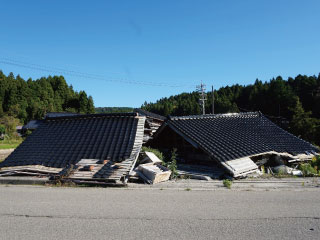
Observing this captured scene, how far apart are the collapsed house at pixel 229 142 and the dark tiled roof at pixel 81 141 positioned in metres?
2.00

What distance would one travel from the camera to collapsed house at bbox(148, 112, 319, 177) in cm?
858

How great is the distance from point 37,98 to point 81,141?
255 ft

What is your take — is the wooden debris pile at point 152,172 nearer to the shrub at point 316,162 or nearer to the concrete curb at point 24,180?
the concrete curb at point 24,180

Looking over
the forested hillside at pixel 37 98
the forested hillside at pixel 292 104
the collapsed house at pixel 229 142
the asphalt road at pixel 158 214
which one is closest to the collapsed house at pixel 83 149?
the asphalt road at pixel 158 214

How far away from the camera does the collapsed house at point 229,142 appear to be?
8.58 metres

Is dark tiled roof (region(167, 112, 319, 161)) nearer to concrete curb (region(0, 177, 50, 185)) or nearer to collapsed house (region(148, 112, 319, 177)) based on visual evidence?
collapsed house (region(148, 112, 319, 177))

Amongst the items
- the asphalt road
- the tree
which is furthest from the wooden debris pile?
the tree

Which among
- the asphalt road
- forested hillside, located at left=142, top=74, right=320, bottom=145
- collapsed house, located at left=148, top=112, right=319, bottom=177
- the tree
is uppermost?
forested hillside, located at left=142, top=74, right=320, bottom=145

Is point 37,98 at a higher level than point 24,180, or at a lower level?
higher

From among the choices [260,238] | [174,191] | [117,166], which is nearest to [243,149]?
[174,191]

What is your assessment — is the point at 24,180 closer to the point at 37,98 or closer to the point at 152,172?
the point at 152,172

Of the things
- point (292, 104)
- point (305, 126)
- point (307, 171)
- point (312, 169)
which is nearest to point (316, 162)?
point (312, 169)

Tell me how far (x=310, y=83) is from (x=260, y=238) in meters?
53.3

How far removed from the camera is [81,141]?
9.95 meters
